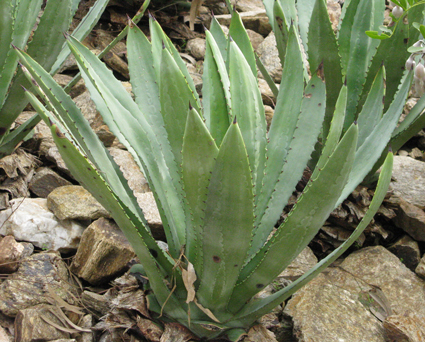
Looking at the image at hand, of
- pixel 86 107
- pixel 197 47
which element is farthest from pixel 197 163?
pixel 197 47

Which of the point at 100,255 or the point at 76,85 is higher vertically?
the point at 76,85

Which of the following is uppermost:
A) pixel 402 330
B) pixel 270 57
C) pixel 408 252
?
pixel 270 57

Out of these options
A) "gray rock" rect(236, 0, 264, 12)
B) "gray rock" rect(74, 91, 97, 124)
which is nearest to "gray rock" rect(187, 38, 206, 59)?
"gray rock" rect(236, 0, 264, 12)

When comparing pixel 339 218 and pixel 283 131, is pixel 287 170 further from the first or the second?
pixel 339 218

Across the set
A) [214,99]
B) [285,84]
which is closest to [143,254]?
[214,99]

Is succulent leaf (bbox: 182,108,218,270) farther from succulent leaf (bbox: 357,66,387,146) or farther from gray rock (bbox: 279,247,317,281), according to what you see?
succulent leaf (bbox: 357,66,387,146)

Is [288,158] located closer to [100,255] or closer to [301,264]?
[301,264]
